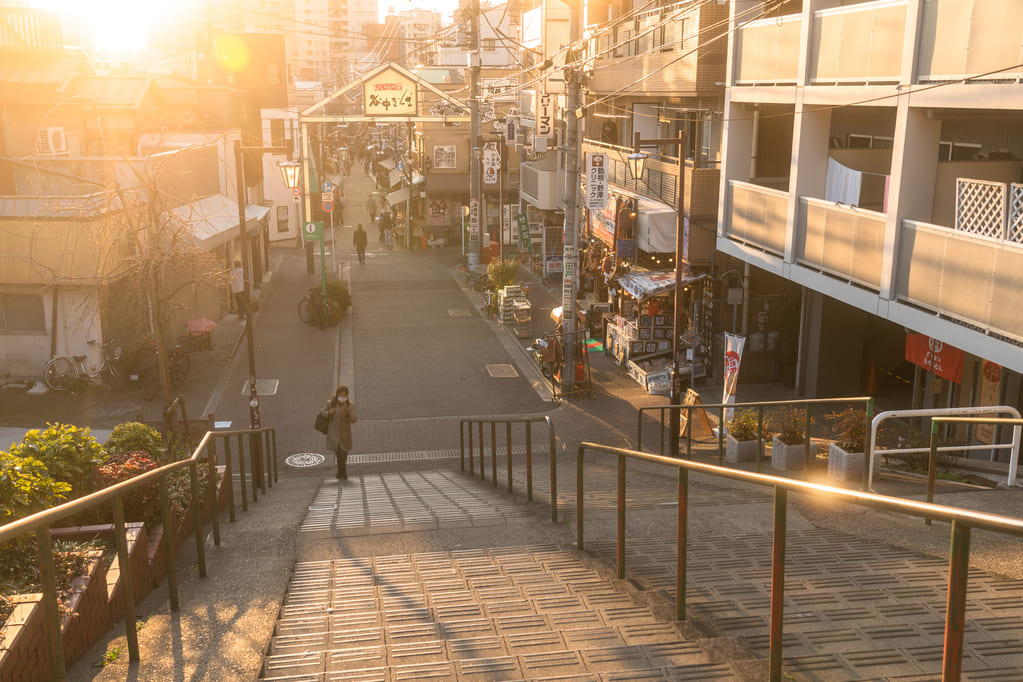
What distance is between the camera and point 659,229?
73.6 ft

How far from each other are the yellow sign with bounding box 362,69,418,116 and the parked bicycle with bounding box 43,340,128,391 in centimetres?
1194

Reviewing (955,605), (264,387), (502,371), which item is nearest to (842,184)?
(502,371)

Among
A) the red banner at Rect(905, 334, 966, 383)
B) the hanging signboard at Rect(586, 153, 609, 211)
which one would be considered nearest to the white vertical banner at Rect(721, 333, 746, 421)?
the red banner at Rect(905, 334, 966, 383)

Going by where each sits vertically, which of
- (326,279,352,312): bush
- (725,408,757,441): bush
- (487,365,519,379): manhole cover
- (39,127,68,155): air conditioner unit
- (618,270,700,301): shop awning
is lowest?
(487,365,519,379): manhole cover

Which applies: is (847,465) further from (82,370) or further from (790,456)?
(82,370)

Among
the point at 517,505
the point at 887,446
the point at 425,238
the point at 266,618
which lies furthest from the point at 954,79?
the point at 425,238

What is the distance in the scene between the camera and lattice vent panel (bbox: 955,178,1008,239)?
35.9ft

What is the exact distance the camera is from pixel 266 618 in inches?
233

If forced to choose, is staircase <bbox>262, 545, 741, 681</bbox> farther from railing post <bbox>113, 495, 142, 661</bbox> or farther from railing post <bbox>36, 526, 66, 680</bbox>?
railing post <bbox>36, 526, 66, 680</bbox>

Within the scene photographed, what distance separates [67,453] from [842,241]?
39.0 feet

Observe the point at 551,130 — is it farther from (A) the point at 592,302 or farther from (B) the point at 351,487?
(B) the point at 351,487

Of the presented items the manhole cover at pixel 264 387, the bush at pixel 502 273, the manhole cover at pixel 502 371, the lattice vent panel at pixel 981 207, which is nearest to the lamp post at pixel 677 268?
the lattice vent panel at pixel 981 207

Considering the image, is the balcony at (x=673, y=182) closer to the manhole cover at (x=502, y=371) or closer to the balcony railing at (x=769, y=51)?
the balcony railing at (x=769, y=51)

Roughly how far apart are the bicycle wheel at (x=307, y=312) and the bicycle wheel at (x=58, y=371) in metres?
9.11
